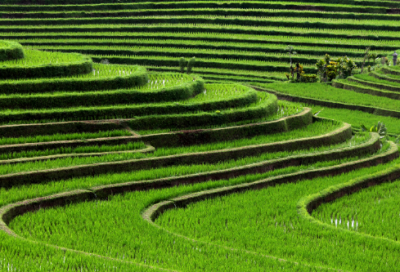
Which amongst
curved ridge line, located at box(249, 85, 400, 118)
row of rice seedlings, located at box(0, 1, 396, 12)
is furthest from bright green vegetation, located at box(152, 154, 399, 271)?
row of rice seedlings, located at box(0, 1, 396, 12)

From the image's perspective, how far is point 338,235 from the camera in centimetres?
627

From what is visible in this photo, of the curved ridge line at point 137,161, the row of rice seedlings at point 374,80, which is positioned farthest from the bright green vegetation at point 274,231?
the row of rice seedlings at point 374,80

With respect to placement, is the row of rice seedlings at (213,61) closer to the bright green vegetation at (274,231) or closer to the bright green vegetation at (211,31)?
the bright green vegetation at (211,31)

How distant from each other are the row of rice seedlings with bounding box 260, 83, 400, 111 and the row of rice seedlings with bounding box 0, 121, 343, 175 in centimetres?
386

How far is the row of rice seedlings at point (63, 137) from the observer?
27.8 feet

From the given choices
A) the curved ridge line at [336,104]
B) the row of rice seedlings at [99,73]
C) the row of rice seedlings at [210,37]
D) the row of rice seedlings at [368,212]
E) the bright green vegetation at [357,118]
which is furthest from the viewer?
the row of rice seedlings at [210,37]

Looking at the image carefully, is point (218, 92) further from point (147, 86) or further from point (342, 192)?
point (342, 192)

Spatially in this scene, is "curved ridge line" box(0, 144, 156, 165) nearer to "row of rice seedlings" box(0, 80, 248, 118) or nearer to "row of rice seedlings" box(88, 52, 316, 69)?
"row of rice seedlings" box(0, 80, 248, 118)

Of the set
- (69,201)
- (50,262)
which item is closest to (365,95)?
(69,201)

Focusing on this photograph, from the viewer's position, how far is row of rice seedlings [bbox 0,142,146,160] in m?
8.14

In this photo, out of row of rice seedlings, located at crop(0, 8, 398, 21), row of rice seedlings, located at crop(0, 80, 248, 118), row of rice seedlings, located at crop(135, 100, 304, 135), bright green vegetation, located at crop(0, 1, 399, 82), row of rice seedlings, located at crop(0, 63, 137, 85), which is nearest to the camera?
row of rice seedlings, located at crop(0, 80, 248, 118)

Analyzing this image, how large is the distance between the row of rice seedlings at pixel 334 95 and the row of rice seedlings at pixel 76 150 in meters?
8.42

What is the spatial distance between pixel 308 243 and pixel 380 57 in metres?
18.1

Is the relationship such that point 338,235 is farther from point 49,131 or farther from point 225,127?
point 49,131
